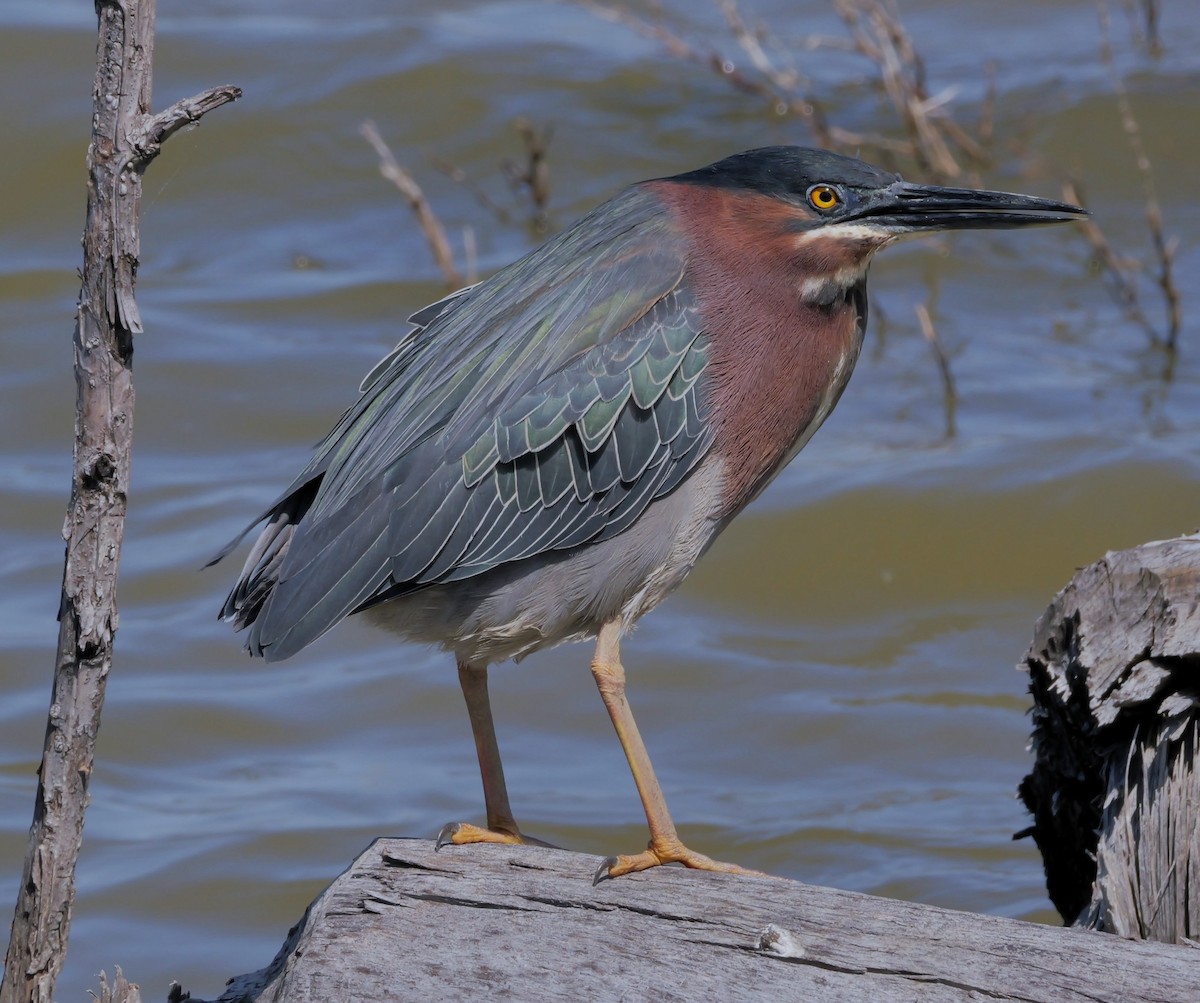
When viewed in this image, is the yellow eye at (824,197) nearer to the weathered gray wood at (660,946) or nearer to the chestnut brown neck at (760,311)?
the chestnut brown neck at (760,311)

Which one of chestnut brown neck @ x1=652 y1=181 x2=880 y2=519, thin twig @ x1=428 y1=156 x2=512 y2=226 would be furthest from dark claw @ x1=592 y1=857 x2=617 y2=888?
thin twig @ x1=428 y1=156 x2=512 y2=226

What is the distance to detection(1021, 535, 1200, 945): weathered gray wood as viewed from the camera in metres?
3.77

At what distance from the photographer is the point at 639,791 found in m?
4.30

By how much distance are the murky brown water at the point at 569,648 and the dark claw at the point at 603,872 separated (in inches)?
94.5

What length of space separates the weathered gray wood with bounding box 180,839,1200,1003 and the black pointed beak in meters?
1.71

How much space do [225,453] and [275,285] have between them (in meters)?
1.89

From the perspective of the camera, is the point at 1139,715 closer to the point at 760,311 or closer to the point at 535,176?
the point at 760,311

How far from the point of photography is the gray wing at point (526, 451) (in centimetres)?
425

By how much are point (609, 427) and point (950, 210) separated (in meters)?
1.03

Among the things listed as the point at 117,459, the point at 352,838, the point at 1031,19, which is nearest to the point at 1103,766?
the point at 117,459

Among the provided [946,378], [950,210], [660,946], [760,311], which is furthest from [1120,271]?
[660,946]

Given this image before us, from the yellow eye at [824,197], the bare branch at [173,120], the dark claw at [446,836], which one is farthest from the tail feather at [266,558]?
the yellow eye at [824,197]

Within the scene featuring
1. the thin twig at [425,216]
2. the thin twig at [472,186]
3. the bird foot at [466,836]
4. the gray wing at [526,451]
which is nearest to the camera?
the bird foot at [466,836]

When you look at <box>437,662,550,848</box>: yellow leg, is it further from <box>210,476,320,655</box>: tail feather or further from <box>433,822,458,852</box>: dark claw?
<box>210,476,320,655</box>: tail feather
